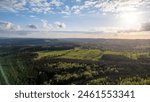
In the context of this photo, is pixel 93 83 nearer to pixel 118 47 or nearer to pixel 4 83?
pixel 118 47

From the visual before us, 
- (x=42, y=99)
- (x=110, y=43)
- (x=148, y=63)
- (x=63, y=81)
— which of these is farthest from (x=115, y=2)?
(x=42, y=99)

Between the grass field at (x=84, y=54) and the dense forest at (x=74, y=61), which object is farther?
the grass field at (x=84, y=54)

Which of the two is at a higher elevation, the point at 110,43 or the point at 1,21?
the point at 1,21

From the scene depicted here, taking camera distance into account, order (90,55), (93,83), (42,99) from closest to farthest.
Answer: (42,99), (93,83), (90,55)

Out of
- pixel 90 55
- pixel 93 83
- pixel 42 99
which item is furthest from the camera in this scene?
pixel 90 55

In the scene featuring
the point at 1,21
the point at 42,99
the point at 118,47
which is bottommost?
the point at 42,99

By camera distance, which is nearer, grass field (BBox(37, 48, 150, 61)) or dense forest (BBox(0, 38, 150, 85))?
dense forest (BBox(0, 38, 150, 85))

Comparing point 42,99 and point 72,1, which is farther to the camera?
point 72,1
